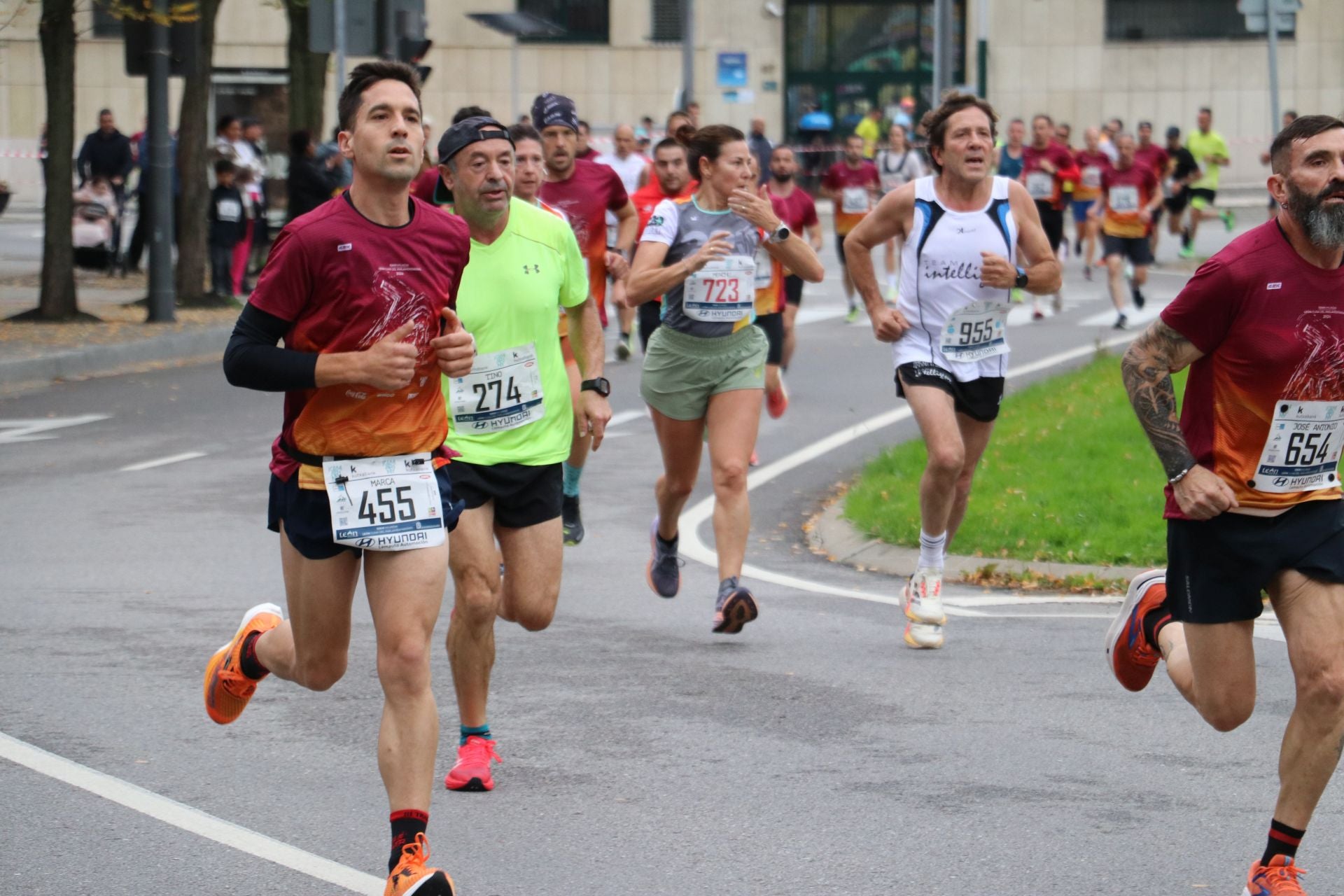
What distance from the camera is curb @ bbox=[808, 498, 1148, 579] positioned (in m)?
9.72

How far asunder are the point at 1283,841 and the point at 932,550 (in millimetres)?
3548

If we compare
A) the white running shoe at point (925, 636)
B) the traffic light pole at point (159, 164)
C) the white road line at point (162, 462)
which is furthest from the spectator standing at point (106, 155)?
the white running shoe at point (925, 636)

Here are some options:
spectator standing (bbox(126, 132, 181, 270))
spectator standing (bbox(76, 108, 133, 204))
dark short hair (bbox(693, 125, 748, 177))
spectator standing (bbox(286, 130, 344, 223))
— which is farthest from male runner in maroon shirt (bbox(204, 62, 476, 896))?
spectator standing (bbox(76, 108, 133, 204))

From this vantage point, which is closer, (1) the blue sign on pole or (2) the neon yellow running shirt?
(2) the neon yellow running shirt

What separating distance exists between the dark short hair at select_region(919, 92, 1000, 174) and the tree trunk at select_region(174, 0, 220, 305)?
15.3m

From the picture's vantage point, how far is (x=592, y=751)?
645cm

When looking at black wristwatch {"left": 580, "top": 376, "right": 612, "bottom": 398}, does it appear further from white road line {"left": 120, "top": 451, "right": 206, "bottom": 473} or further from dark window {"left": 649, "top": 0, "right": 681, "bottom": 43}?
dark window {"left": 649, "top": 0, "right": 681, "bottom": 43}

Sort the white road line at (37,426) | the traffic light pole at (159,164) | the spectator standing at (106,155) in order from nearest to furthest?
the white road line at (37,426)
the traffic light pole at (159,164)
the spectator standing at (106,155)

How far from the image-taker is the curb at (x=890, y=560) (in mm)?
9719

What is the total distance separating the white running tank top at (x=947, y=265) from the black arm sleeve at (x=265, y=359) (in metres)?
3.81

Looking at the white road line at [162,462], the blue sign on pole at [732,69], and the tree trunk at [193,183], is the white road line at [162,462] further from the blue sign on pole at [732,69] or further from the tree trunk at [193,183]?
the blue sign on pole at [732,69]

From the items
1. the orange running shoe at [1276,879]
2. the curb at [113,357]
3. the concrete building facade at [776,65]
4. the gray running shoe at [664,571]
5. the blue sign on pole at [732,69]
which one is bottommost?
the orange running shoe at [1276,879]

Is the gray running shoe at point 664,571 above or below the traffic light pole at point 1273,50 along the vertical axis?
below

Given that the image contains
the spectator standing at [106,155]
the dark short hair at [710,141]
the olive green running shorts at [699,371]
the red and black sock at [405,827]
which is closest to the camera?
the red and black sock at [405,827]
